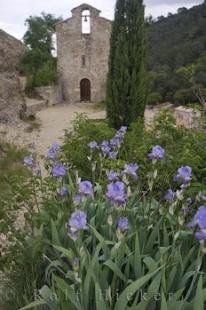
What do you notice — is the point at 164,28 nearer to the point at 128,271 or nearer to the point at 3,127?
the point at 3,127

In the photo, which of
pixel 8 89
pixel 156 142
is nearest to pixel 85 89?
pixel 8 89

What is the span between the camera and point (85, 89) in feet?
74.6

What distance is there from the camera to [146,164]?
180 inches

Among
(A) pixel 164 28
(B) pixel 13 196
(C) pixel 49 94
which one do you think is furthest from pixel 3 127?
(A) pixel 164 28

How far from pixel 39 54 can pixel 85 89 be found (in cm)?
267

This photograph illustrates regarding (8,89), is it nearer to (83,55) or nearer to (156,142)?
(83,55)

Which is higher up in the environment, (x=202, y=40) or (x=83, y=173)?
(x=202, y=40)

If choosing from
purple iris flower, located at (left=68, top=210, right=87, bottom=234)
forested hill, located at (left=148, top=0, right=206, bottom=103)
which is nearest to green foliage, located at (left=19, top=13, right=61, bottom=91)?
forested hill, located at (left=148, top=0, right=206, bottom=103)

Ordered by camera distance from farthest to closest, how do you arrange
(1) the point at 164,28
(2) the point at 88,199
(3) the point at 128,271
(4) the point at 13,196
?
(1) the point at 164,28 < (4) the point at 13,196 < (2) the point at 88,199 < (3) the point at 128,271

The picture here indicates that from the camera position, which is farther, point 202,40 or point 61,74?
point 61,74

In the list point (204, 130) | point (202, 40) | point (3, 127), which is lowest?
point (3, 127)

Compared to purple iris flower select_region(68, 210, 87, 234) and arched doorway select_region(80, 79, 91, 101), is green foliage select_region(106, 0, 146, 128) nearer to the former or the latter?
purple iris flower select_region(68, 210, 87, 234)

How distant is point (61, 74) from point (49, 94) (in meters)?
2.32

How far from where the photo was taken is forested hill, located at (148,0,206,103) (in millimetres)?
19094
